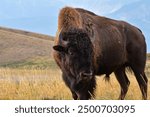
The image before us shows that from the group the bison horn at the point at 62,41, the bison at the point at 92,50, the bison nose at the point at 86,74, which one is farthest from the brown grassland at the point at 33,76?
the bison nose at the point at 86,74

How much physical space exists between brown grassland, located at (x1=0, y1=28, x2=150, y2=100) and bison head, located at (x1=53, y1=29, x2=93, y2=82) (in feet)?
8.03

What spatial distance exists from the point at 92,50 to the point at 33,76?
8917 mm

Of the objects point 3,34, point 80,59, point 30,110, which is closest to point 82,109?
point 30,110

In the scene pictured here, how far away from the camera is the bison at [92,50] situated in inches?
395

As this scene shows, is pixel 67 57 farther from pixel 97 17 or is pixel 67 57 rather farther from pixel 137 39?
pixel 137 39

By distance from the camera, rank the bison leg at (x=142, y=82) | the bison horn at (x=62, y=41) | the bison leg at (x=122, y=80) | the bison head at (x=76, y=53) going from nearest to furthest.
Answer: the bison head at (x=76, y=53)
the bison horn at (x=62, y=41)
the bison leg at (x=142, y=82)
the bison leg at (x=122, y=80)

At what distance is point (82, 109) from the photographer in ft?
26.4

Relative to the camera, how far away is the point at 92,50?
10258 mm

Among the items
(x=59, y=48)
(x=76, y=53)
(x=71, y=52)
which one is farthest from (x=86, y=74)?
(x=59, y=48)

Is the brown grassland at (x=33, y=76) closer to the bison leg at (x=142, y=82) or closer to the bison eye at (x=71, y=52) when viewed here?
the bison leg at (x=142, y=82)

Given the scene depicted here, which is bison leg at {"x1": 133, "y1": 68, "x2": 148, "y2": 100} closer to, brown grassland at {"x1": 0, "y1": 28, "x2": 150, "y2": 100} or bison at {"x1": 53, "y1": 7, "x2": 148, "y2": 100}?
bison at {"x1": 53, "y1": 7, "x2": 148, "y2": 100}

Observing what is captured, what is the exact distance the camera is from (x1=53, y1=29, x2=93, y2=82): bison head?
9.77m

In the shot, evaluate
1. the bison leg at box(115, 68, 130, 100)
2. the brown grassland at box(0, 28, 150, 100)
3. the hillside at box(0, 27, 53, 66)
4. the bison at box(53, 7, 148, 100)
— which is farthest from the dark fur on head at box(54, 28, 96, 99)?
the hillside at box(0, 27, 53, 66)

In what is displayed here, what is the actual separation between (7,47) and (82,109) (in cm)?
4921
